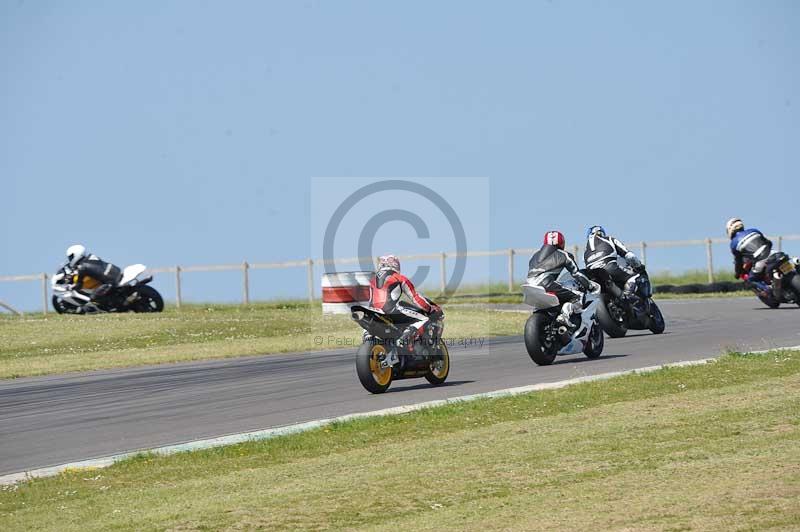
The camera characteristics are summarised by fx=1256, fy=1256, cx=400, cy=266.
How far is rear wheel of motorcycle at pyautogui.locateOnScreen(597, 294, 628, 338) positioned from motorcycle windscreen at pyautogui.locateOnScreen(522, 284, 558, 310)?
4.32 meters

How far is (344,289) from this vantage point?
1103 inches

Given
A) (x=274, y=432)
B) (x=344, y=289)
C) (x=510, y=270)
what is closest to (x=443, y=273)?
(x=510, y=270)

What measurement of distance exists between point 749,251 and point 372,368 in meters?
14.4

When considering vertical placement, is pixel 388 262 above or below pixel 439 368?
above

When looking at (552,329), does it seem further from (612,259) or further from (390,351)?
(612,259)

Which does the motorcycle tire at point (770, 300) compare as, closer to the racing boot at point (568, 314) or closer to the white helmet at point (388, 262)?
the racing boot at point (568, 314)

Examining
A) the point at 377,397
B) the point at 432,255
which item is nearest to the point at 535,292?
the point at 377,397

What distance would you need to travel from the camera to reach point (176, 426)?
13.0m

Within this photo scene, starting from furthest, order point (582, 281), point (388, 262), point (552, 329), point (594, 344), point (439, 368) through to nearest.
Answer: point (594, 344) < point (582, 281) < point (552, 329) < point (439, 368) < point (388, 262)

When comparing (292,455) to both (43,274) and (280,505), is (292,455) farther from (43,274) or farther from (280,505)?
(43,274)

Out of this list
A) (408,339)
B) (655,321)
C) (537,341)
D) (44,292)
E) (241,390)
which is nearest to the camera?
(408,339)

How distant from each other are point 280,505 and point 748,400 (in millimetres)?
5427

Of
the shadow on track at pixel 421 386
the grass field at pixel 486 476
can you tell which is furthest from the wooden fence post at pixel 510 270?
the grass field at pixel 486 476

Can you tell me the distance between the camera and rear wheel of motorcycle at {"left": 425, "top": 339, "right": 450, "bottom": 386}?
627 inches
